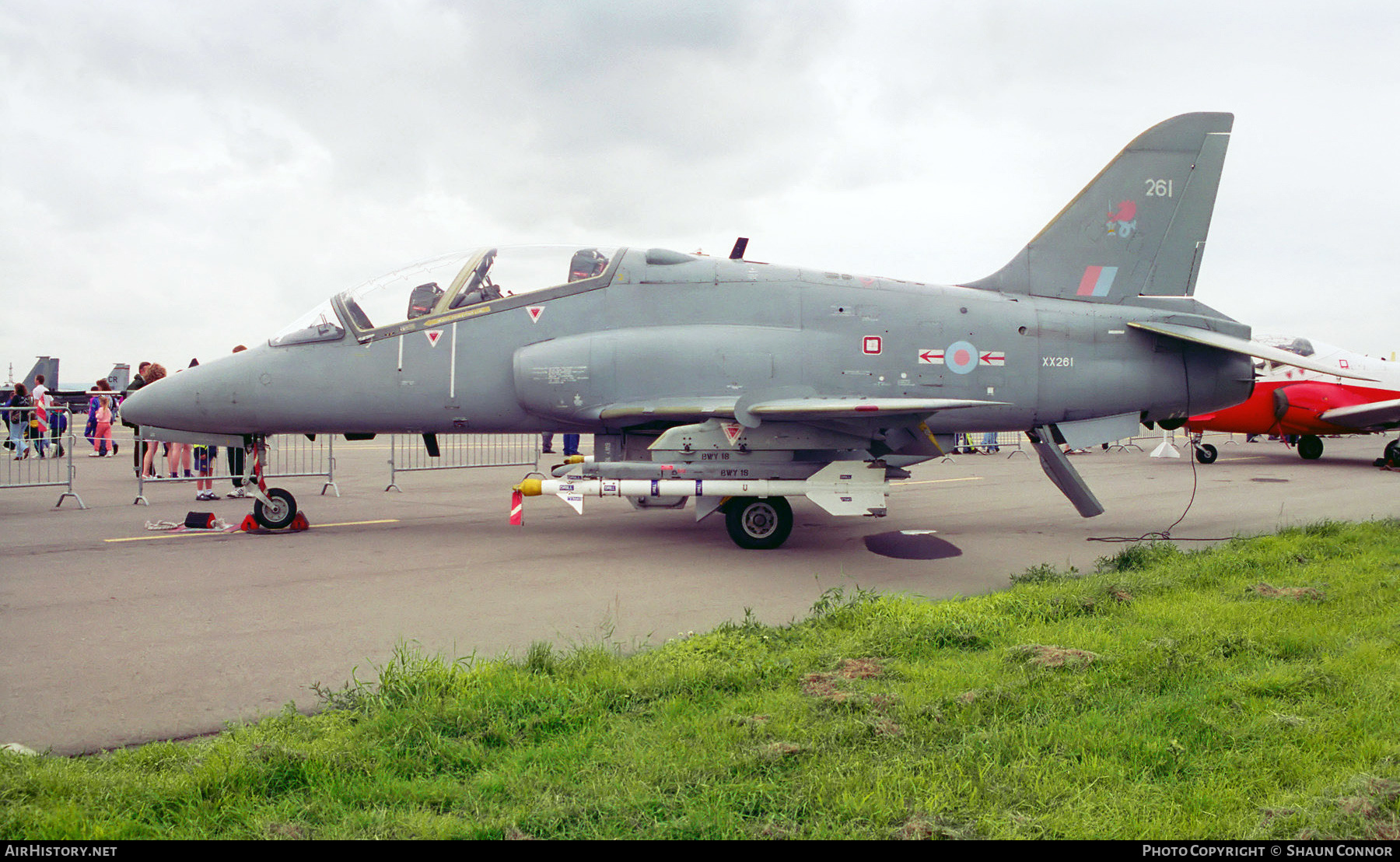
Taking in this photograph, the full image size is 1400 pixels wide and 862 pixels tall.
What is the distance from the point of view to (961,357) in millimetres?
8789

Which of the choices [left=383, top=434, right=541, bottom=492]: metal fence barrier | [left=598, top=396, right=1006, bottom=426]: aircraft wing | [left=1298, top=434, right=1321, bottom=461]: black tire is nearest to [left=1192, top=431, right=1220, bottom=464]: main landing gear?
[left=1298, top=434, right=1321, bottom=461]: black tire

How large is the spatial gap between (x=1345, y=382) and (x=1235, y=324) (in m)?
12.8

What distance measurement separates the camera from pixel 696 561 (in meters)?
7.69

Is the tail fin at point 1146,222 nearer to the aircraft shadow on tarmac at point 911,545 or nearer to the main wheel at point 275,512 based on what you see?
the aircraft shadow on tarmac at point 911,545

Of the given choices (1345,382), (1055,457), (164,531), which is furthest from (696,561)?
(1345,382)

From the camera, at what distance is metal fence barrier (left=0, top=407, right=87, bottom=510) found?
11.4 meters

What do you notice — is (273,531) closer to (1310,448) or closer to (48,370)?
(1310,448)

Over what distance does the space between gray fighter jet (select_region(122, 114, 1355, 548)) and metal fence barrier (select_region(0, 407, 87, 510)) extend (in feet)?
11.7

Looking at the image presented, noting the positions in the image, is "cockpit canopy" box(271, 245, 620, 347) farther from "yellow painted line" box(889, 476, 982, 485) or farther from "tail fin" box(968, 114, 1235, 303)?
"yellow painted line" box(889, 476, 982, 485)

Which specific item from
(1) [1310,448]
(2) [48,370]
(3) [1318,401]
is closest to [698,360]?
(3) [1318,401]

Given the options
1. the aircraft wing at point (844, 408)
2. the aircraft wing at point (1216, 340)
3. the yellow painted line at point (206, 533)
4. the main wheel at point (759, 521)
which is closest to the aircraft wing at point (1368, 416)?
the aircraft wing at point (1216, 340)

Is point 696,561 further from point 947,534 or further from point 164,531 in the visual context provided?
point 164,531

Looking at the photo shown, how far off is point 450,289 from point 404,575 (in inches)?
134

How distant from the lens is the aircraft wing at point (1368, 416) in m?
18.1
